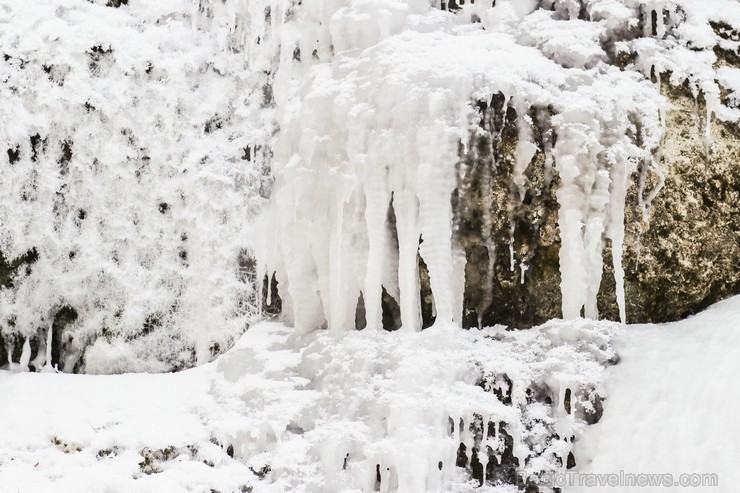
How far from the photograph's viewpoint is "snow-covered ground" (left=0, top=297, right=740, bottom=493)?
16.2ft

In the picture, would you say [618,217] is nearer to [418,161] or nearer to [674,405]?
[674,405]

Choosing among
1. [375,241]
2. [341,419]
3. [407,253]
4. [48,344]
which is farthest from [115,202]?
[341,419]

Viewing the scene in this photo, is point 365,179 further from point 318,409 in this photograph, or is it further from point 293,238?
point 318,409

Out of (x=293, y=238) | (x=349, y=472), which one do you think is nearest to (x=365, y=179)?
(x=293, y=238)

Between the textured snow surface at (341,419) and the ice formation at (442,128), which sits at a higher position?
the ice formation at (442,128)

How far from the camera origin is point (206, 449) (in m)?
5.33

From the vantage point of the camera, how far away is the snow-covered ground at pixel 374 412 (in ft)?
16.2

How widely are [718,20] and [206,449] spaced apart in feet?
16.2

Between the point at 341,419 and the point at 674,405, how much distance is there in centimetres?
215

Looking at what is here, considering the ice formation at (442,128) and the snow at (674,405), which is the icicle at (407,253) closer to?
the ice formation at (442,128)

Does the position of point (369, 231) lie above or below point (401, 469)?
above

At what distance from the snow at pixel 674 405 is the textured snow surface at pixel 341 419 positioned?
17 cm

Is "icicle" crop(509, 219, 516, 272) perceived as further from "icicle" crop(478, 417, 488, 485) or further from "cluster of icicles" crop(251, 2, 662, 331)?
"icicle" crop(478, 417, 488, 485)

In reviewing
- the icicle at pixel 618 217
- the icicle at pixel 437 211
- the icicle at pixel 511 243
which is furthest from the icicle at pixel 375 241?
the icicle at pixel 618 217
